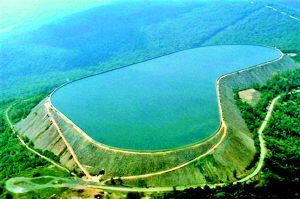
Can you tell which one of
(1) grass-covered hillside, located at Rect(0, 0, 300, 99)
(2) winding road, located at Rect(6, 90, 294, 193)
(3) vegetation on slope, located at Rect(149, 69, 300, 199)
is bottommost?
(1) grass-covered hillside, located at Rect(0, 0, 300, 99)

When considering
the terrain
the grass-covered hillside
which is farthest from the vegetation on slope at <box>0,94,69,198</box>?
the grass-covered hillside

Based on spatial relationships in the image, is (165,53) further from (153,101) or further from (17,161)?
(17,161)

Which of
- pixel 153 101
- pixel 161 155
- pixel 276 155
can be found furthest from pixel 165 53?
pixel 161 155

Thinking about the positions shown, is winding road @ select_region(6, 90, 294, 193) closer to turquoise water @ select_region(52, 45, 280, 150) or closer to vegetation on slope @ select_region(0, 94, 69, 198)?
vegetation on slope @ select_region(0, 94, 69, 198)

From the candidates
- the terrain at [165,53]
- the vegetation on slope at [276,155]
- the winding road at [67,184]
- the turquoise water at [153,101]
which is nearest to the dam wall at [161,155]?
the terrain at [165,53]

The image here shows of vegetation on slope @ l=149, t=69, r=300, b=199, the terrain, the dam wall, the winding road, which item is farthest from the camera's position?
the dam wall

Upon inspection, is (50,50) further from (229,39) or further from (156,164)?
(156,164)

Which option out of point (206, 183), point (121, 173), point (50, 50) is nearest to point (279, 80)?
point (206, 183)
